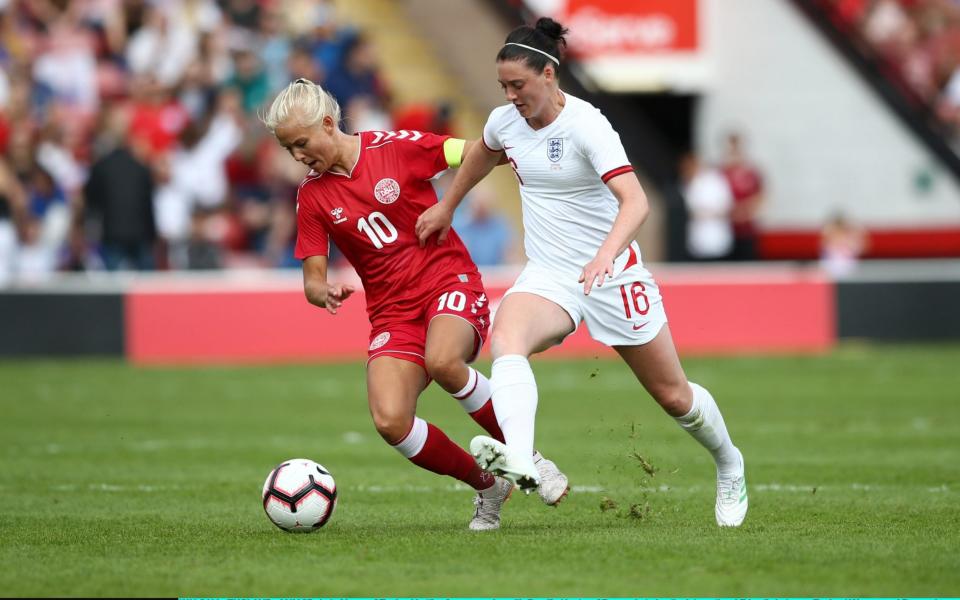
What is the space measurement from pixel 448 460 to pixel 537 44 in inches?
76.8

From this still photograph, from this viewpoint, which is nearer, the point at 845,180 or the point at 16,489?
the point at 16,489

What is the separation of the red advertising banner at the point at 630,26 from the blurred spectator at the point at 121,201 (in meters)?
7.47

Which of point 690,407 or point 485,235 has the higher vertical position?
point 690,407

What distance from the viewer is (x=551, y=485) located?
7.25m

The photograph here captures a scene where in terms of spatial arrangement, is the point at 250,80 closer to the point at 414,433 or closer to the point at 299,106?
the point at 299,106

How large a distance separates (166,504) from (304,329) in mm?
10862

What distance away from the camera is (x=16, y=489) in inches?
368

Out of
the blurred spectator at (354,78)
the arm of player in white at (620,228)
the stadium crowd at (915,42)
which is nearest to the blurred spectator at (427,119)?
the blurred spectator at (354,78)

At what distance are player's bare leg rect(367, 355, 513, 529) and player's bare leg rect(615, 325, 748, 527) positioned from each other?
0.86 meters

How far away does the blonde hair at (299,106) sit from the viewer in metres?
7.31

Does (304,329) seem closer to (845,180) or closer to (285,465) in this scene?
(845,180)

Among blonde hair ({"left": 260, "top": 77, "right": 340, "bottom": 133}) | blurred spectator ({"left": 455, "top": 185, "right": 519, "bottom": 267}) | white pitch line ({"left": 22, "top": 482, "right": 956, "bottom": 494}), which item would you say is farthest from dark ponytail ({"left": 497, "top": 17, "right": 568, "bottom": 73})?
blurred spectator ({"left": 455, "top": 185, "right": 519, "bottom": 267})

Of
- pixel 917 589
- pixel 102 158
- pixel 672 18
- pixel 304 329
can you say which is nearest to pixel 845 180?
pixel 672 18

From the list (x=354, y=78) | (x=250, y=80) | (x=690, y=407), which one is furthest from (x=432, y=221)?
(x=250, y=80)
